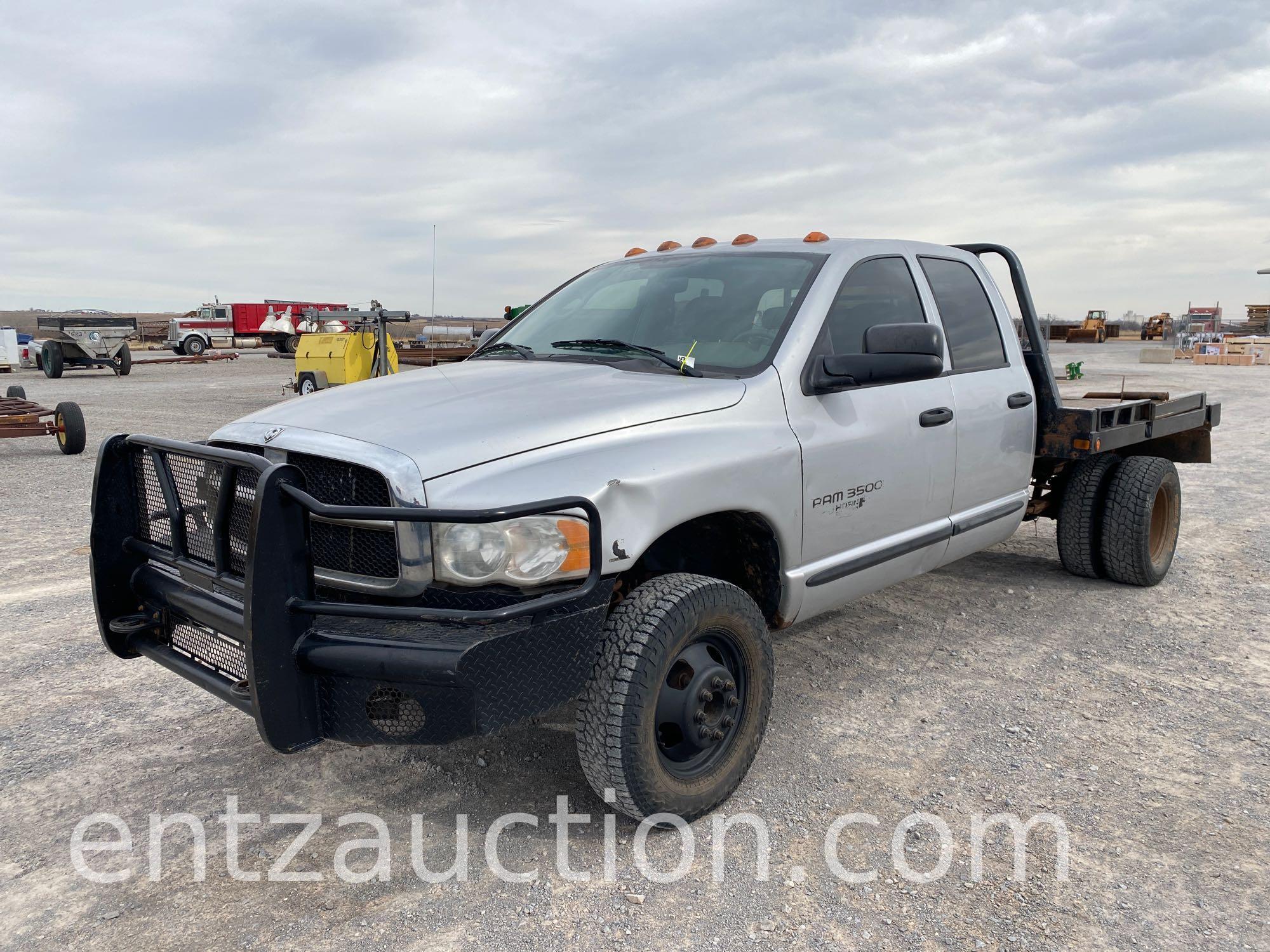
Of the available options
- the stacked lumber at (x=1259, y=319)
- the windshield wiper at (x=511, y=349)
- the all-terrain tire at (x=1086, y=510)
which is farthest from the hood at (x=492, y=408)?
the stacked lumber at (x=1259, y=319)

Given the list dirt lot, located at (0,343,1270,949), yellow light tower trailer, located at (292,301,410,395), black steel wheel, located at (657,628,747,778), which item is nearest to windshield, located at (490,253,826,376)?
dirt lot, located at (0,343,1270,949)

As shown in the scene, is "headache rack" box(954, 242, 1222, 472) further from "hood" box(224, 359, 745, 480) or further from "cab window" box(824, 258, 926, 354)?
"hood" box(224, 359, 745, 480)

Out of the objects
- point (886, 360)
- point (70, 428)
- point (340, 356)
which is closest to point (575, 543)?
point (886, 360)

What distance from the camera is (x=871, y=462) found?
364 cm

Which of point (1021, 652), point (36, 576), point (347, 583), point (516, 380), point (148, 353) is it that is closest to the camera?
point (347, 583)

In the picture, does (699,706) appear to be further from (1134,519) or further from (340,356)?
(340,356)

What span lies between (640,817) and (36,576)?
476 cm

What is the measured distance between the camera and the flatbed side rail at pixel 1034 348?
5.04 m

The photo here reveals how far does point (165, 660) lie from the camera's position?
3.03m

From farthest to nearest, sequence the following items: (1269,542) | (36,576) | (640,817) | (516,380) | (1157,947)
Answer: (1269,542) < (36,576) < (516,380) < (640,817) < (1157,947)

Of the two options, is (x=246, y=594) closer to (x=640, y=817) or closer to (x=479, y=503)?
(x=479, y=503)

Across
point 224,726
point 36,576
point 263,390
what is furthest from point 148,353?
point 224,726

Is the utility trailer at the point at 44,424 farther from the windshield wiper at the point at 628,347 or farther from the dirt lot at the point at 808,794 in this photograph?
the windshield wiper at the point at 628,347

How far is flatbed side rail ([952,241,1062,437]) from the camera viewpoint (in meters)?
5.04
